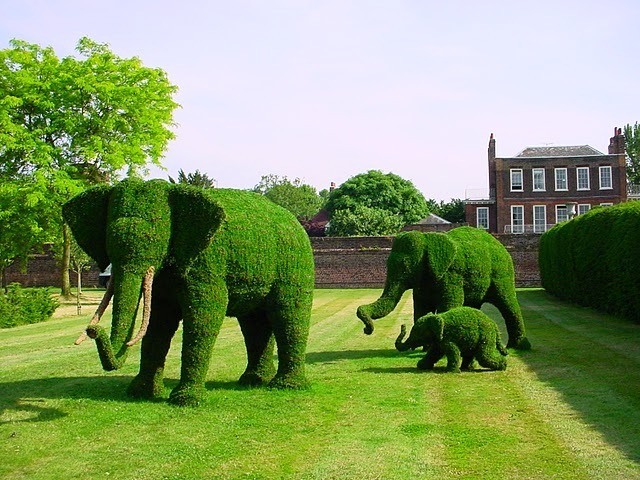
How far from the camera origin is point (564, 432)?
795 cm

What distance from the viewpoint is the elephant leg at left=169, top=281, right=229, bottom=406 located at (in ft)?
29.5

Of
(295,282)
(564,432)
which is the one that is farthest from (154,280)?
(564,432)

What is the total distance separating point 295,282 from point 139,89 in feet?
75.4

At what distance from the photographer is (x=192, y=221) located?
8.91 m

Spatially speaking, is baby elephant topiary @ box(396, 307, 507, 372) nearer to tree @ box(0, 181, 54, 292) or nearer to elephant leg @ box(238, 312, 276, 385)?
elephant leg @ box(238, 312, 276, 385)

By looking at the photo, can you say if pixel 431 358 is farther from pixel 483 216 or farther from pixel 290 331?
pixel 483 216

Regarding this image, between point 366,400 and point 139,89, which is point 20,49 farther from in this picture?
point 366,400

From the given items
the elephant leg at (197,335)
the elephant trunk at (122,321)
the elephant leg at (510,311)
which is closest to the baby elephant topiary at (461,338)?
the elephant leg at (510,311)

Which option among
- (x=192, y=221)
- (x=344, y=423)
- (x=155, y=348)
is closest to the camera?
(x=344, y=423)

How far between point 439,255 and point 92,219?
263 inches

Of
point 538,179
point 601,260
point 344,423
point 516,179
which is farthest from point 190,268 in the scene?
point 538,179

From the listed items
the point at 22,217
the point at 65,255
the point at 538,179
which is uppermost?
the point at 538,179

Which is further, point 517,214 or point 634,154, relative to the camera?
point 634,154

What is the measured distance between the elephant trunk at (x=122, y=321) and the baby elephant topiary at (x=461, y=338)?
17.0ft
